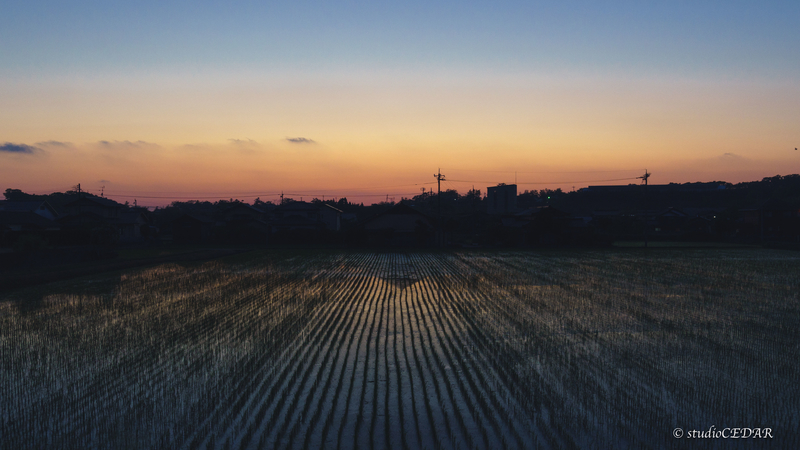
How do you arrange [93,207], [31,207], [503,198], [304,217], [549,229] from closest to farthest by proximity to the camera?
[549,229]
[31,207]
[93,207]
[304,217]
[503,198]

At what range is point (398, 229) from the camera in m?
49.6

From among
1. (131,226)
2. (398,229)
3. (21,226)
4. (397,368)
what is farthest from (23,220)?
(397,368)

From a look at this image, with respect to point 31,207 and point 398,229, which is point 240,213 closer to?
point 31,207

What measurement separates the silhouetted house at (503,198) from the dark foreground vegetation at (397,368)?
79.9 meters

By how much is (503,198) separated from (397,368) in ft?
304

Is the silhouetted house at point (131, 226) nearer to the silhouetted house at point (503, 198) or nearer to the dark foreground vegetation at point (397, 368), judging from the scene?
the dark foreground vegetation at point (397, 368)

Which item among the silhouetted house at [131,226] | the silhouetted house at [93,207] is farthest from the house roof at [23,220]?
the silhouetted house at [93,207]

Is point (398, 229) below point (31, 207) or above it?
below

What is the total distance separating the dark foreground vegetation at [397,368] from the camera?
5.67 m

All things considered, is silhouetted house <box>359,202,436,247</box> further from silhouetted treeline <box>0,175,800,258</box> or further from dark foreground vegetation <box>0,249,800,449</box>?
dark foreground vegetation <box>0,249,800,449</box>

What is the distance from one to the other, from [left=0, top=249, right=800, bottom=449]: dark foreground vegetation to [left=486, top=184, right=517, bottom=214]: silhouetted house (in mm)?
79903

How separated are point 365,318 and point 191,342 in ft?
13.8

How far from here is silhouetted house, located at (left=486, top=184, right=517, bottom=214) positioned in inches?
3789

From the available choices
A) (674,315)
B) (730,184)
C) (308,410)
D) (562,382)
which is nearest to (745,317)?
(674,315)
